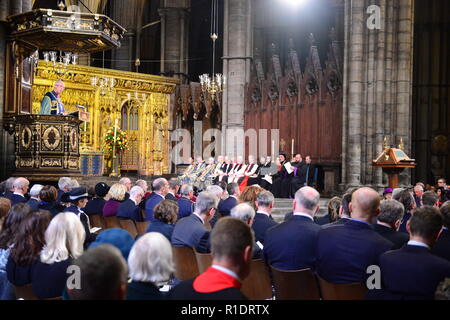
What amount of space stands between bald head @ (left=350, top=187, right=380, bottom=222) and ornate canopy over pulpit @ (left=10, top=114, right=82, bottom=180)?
25.6 feet

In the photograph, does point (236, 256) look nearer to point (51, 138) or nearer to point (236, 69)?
point (51, 138)

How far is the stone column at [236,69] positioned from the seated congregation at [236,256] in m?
14.1

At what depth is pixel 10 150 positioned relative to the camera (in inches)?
454

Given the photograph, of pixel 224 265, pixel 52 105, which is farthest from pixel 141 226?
pixel 52 105

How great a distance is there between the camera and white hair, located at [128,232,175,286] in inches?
113

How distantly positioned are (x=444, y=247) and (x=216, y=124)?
17.1 metres

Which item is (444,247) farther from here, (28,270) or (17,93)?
(17,93)

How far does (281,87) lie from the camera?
18.5 m

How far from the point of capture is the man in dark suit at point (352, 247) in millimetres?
4008

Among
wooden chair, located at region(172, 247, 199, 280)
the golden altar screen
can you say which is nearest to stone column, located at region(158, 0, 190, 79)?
the golden altar screen

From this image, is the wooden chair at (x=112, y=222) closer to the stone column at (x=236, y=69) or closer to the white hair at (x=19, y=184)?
the white hair at (x=19, y=184)

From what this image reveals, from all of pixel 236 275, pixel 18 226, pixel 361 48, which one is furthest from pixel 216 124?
pixel 236 275

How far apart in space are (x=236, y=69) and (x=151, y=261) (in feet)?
56.6
